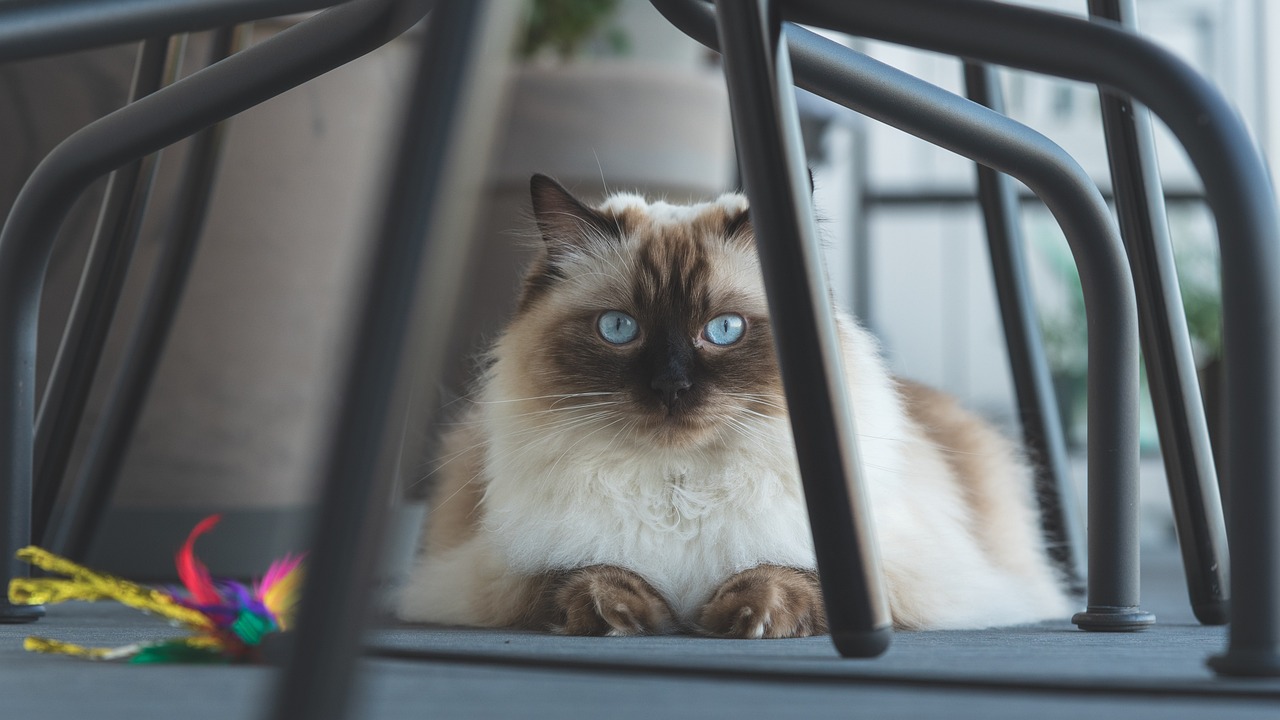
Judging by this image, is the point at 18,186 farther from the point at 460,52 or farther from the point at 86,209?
the point at 460,52

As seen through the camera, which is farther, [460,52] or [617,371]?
[617,371]

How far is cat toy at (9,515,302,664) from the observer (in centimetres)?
70

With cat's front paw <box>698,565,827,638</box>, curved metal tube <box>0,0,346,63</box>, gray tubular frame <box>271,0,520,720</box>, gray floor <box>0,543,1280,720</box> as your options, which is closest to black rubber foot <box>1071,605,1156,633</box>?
gray floor <box>0,543,1280,720</box>

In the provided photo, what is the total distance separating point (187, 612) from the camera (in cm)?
75

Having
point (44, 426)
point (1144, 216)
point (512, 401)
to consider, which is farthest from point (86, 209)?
point (1144, 216)

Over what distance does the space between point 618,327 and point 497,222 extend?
2.04 meters

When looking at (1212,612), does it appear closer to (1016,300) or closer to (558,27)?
(1016,300)

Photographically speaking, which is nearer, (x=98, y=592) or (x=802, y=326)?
(x=802, y=326)

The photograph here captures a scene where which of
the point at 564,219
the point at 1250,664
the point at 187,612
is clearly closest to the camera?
the point at 1250,664

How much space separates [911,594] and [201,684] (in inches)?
26.2

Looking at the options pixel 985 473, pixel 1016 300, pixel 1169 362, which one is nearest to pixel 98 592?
pixel 1169 362

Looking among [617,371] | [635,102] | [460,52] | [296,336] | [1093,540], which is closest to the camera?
[460,52]

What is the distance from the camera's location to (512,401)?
1.10 metres

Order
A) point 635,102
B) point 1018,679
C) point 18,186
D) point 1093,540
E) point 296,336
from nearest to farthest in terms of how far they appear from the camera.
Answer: point 1018,679 < point 1093,540 < point 18,186 < point 296,336 < point 635,102
